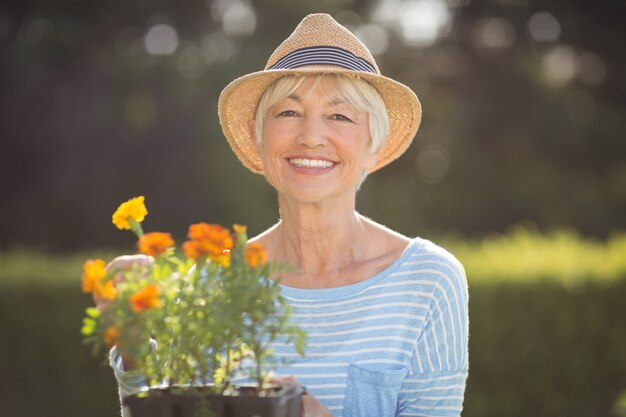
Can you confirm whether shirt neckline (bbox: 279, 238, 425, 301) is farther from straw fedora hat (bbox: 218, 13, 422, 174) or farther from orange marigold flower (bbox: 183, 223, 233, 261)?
orange marigold flower (bbox: 183, 223, 233, 261)

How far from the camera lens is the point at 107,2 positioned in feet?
59.8

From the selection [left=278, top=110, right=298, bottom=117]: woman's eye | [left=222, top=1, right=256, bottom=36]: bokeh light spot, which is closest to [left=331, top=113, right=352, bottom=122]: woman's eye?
[left=278, top=110, right=298, bottom=117]: woman's eye

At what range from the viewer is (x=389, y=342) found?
2.72m

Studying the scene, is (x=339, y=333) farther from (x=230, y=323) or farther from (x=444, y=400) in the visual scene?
(x=230, y=323)

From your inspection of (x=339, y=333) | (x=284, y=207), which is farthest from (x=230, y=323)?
(x=284, y=207)

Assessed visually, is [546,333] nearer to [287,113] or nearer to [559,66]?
[287,113]

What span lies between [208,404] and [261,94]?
1.48 m

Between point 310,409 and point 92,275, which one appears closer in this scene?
point 92,275

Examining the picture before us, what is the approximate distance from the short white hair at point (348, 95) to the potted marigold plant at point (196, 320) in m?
1.05

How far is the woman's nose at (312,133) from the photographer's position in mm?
2773

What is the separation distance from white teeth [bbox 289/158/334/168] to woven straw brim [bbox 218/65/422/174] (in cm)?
26

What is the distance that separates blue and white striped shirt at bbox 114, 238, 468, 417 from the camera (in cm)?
267

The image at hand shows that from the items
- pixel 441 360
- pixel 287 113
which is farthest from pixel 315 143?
pixel 441 360

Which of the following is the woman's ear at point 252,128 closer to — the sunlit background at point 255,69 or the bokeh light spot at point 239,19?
the sunlit background at point 255,69
